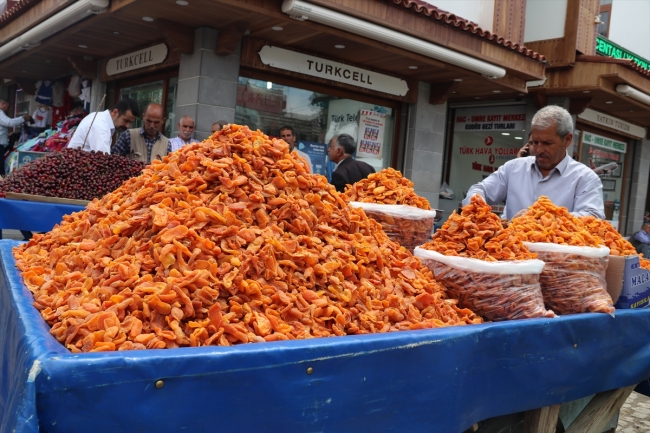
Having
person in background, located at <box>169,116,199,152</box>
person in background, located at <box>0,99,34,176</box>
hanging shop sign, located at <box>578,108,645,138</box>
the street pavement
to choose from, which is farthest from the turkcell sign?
person in background, located at <box>0,99,34,176</box>

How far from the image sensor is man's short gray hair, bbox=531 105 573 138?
274 centimetres

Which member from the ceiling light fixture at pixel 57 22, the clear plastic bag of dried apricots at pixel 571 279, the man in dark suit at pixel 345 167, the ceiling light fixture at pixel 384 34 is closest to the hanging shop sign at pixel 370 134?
the ceiling light fixture at pixel 384 34

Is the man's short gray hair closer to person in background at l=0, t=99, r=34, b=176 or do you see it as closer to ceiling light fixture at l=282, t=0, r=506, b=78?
ceiling light fixture at l=282, t=0, r=506, b=78

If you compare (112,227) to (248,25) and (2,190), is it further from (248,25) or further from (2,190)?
(248,25)

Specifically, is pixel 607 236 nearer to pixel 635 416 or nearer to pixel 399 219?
pixel 399 219

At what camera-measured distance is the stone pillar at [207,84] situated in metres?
5.61

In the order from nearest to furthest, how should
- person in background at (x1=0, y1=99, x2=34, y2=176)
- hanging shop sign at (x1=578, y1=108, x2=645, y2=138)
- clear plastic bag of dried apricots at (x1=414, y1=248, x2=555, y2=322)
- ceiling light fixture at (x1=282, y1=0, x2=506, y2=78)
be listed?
clear plastic bag of dried apricots at (x1=414, y1=248, x2=555, y2=322) < ceiling light fixture at (x1=282, y1=0, x2=506, y2=78) < person in background at (x1=0, y1=99, x2=34, y2=176) < hanging shop sign at (x1=578, y1=108, x2=645, y2=138)

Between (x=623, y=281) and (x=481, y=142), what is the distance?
320 inches

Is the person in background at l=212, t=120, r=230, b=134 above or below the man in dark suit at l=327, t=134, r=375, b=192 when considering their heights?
above

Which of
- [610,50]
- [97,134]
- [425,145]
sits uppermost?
[610,50]

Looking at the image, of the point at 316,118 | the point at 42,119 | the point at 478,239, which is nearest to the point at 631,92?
the point at 316,118

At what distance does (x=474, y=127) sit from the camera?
9.85 meters

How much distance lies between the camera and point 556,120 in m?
2.74

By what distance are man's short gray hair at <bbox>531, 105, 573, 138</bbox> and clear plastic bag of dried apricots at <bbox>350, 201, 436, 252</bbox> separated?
0.93m
